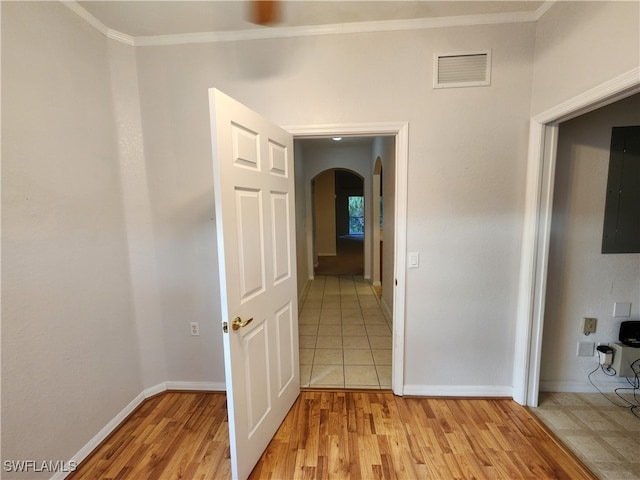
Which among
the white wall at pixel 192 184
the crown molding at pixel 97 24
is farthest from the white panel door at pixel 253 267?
the crown molding at pixel 97 24

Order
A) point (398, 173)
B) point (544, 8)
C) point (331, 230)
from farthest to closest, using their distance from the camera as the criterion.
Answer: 1. point (331, 230)
2. point (398, 173)
3. point (544, 8)

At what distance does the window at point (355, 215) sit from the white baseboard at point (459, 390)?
1149 cm

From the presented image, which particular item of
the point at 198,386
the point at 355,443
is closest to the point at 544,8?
the point at 355,443

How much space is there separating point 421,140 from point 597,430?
2142 mm

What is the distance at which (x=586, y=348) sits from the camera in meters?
1.98

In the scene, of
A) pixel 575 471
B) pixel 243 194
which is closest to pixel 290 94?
pixel 243 194

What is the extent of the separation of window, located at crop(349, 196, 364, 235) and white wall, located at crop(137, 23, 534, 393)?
11.4 meters

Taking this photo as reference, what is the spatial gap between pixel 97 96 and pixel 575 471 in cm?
348

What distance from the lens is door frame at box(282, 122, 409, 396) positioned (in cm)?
177

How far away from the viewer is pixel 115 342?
5.78 feet

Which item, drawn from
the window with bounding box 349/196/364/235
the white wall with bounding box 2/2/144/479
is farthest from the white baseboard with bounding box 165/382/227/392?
the window with bounding box 349/196/364/235

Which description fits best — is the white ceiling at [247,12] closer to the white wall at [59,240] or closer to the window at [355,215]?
the white wall at [59,240]

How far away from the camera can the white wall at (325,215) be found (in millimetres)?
8070

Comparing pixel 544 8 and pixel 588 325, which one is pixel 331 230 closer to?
pixel 588 325
